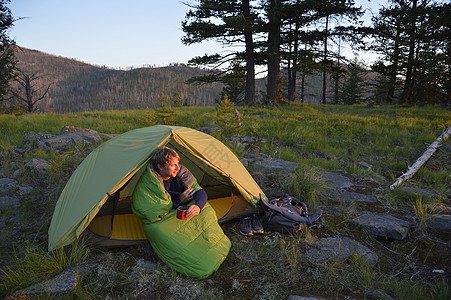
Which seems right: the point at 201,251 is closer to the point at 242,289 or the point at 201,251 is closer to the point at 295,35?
the point at 242,289

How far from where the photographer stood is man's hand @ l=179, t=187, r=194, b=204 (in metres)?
3.41

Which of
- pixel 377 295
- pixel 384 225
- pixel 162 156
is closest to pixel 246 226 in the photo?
pixel 162 156

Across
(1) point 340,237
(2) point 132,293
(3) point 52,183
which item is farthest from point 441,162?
(3) point 52,183

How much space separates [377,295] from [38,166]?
605cm

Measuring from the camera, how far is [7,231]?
363 centimetres

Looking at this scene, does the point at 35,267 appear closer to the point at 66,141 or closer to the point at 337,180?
the point at 66,141

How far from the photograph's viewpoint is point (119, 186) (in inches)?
124

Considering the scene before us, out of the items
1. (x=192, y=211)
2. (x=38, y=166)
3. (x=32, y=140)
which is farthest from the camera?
(x=32, y=140)

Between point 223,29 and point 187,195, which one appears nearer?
point 187,195

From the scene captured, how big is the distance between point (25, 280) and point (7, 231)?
1.54 metres

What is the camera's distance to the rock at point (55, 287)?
233 cm

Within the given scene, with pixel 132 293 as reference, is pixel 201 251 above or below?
above

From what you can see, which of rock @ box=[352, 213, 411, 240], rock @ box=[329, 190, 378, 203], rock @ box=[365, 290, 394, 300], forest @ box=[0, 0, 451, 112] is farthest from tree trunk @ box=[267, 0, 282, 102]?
rock @ box=[365, 290, 394, 300]

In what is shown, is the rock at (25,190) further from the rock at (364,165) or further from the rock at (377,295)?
the rock at (364,165)
